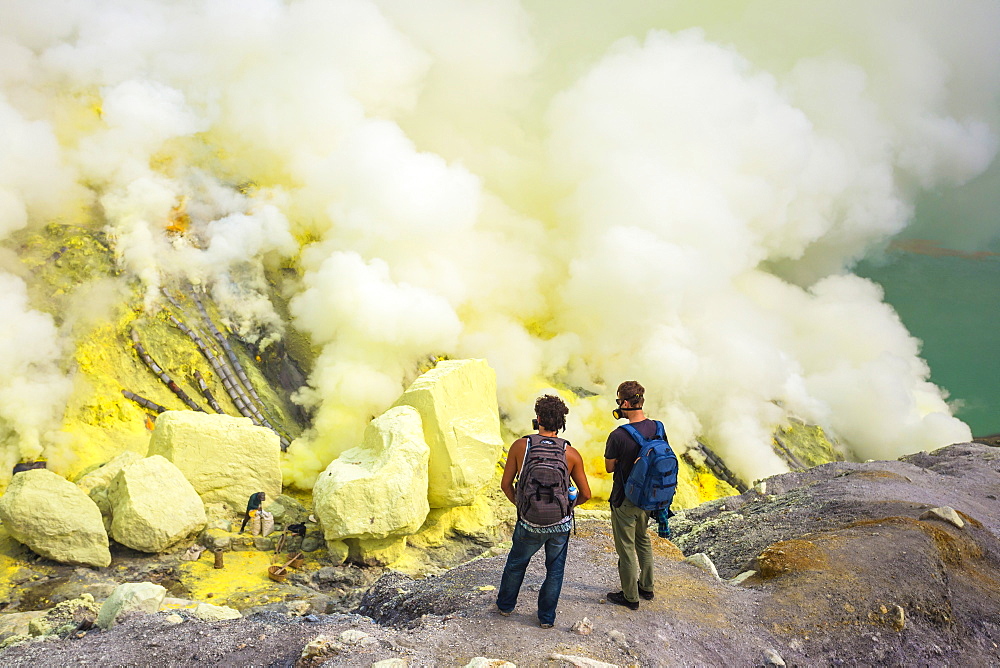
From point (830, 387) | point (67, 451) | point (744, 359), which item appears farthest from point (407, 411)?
point (830, 387)

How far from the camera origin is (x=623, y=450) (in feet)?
12.2

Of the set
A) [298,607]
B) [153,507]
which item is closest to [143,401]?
[153,507]

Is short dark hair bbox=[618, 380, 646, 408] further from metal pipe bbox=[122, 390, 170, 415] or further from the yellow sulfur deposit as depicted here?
metal pipe bbox=[122, 390, 170, 415]

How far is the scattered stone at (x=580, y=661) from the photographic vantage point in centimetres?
309

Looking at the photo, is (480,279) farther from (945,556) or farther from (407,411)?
(945,556)

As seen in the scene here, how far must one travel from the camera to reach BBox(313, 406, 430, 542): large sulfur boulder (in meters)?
8.43


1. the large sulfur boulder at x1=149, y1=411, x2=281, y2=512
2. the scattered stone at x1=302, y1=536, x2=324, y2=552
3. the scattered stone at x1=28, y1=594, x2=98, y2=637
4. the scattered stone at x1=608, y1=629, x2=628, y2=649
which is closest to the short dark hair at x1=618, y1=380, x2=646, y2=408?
the scattered stone at x1=608, y1=629, x2=628, y2=649

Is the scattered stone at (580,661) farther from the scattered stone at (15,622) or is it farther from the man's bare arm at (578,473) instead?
the scattered stone at (15,622)

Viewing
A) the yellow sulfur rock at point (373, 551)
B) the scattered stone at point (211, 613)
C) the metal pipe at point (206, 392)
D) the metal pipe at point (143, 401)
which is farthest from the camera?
the metal pipe at point (206, 392)

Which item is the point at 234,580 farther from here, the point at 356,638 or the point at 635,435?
the point at 635,435

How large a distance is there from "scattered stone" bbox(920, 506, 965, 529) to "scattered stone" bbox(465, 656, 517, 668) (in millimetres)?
5064

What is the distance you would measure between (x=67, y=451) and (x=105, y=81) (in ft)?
34.6

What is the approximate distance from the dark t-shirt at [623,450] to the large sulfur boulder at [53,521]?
Result: 7.25 m

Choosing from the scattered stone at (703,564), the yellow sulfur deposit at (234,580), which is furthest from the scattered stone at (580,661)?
the yellow sulfur deposit at (234,580)
